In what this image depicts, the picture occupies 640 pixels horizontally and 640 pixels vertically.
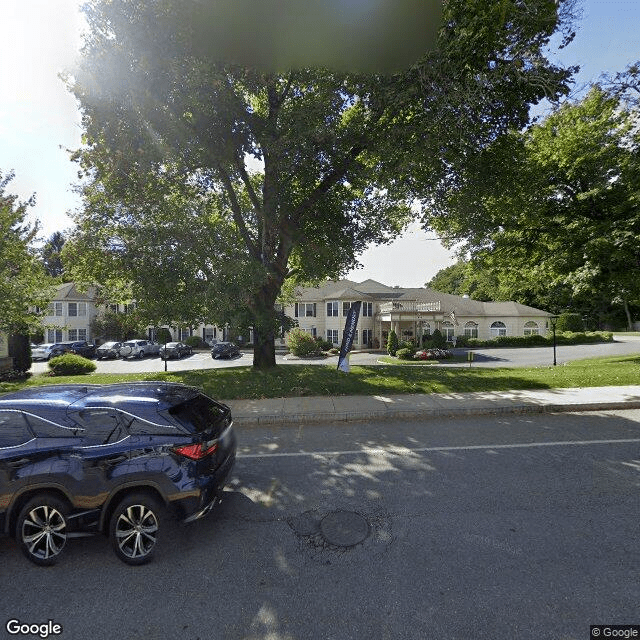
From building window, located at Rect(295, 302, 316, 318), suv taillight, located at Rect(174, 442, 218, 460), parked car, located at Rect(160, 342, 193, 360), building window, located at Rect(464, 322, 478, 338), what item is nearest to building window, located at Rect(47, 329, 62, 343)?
parked car, located at Rect(160, 342, 193, 360)

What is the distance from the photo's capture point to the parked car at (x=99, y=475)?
3.77 metres

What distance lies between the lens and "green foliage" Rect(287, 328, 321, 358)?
35406 millimetres

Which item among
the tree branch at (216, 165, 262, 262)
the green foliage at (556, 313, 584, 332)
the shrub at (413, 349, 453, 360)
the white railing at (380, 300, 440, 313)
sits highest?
the tree branch at (216, 165, 262, 262)

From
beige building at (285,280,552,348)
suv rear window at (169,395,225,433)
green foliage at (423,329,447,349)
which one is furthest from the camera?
beige building at (285,280,552,348)

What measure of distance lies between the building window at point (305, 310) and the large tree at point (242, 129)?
30.6 metres

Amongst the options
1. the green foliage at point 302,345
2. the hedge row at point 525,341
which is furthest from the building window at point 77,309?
the hedge row at point 525,341

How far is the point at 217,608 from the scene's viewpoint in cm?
306

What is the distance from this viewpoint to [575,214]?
60.0 feet

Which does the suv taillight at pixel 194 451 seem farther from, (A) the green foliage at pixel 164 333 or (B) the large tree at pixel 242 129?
(A) the green foliage at pixel 164 333

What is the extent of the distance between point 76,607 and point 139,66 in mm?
11800

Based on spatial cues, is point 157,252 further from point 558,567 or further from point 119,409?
point 558,567

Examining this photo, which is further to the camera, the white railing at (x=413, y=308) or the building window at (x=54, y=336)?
the building window at (x=54, y=336)

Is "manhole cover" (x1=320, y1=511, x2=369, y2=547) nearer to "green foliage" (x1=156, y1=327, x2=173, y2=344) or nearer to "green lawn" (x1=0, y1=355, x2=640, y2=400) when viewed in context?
"green lawn" (x1=0, y1=355, x2=640, y2=400)

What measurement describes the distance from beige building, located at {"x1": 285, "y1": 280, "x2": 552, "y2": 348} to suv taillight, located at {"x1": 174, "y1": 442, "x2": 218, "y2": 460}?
3703 cm
